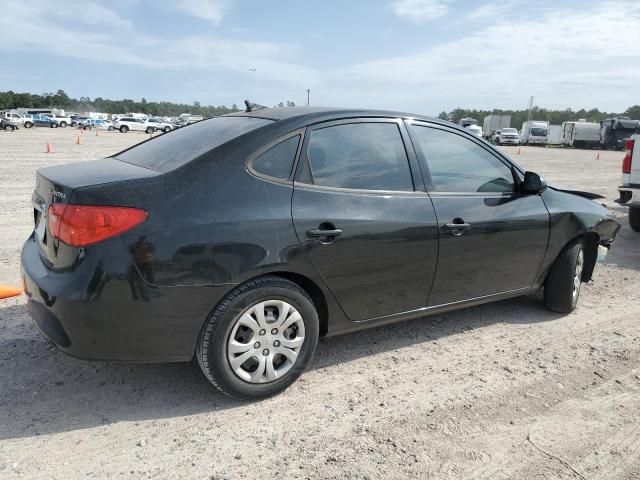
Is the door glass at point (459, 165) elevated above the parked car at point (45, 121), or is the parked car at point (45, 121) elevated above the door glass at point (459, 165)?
the parked car at point (45, 121)

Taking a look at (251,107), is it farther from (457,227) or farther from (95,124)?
(95,124)

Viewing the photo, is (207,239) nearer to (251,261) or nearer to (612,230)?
(251,261)

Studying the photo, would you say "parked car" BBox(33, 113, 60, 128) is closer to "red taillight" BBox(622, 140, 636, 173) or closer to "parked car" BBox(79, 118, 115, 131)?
"parked car" BBox(79, 118, 115, 131)

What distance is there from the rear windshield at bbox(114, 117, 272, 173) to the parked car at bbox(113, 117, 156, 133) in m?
58.4

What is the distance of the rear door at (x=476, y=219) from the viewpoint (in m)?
3.71

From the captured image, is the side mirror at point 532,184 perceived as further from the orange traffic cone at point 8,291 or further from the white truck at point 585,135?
the white truck at point 585,135

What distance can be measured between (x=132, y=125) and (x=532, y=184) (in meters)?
59.3

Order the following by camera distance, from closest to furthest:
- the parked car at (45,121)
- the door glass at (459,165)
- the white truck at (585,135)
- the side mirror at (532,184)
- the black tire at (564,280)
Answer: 1. the door glass at (459,165)
2. the side mirror at (532,184)
3. the black tire at (564,280)
4. the white truck at (585,135)
5. the parked car at (45,121)

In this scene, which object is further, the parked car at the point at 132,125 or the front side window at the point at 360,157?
the parked car at the point at 132,125

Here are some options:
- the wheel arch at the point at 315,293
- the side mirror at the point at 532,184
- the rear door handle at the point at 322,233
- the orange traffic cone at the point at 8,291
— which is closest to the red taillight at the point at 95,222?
the wheel arch at the point at 315,293

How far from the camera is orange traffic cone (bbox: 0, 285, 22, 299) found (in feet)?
14.6

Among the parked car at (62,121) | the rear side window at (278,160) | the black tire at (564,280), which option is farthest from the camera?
the parked car at (62,121)

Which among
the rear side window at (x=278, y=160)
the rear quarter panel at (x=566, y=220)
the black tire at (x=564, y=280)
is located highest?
the rear side window at (x=278, y=160)

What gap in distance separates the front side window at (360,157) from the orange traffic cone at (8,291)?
9.66 feet
